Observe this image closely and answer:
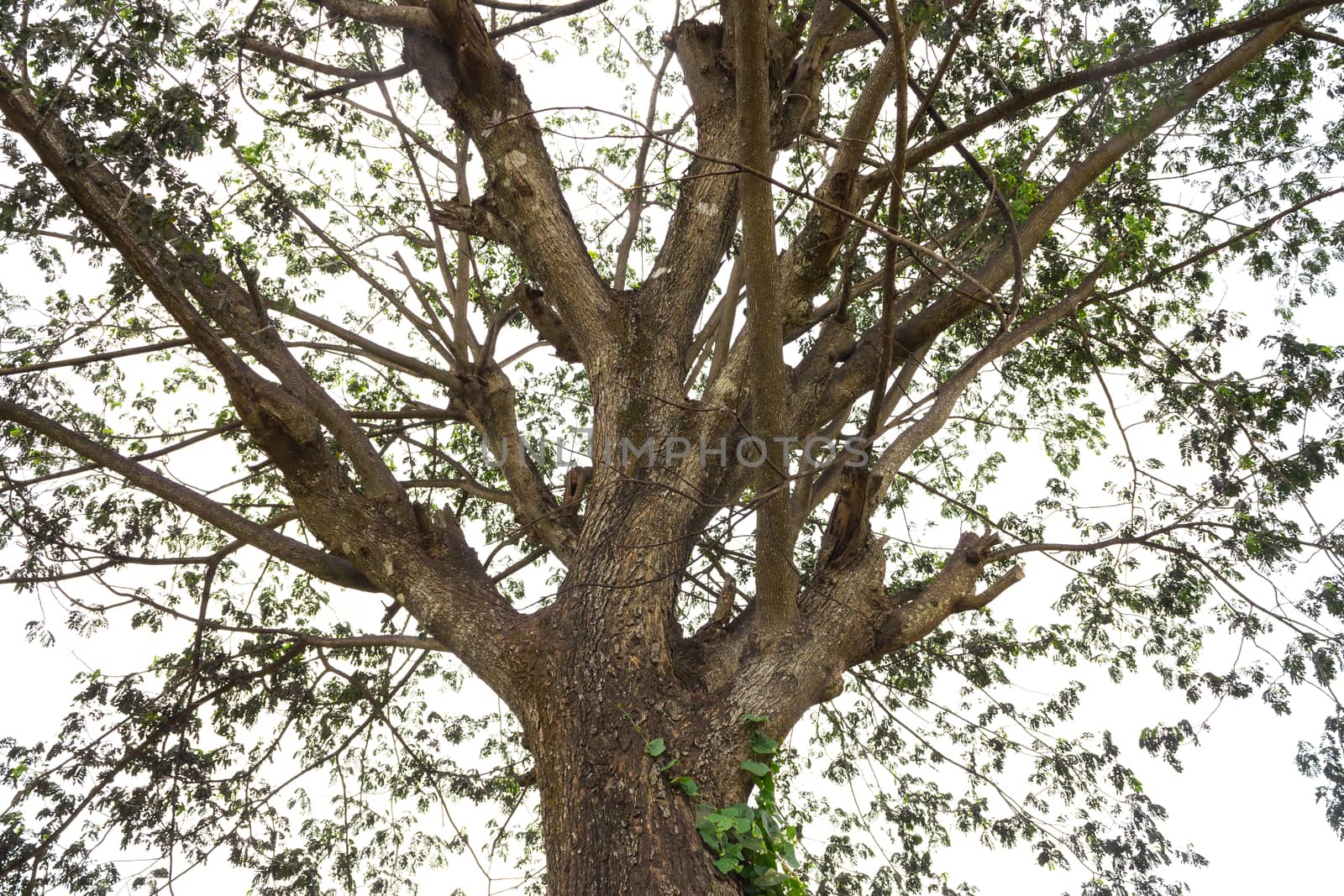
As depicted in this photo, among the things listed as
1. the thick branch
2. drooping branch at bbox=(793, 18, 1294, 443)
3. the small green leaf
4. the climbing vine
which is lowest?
the climbing vine

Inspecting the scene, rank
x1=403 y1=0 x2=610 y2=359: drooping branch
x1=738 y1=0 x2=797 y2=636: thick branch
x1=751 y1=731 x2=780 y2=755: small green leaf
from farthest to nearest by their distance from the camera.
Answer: x1=403 y1=0 x2=610 y2=359: drooping branch
x1=751 y1=731 x2=780 y2=755: small green leaf
x1=738 y1=0 x2=797 y2=636: thick branch

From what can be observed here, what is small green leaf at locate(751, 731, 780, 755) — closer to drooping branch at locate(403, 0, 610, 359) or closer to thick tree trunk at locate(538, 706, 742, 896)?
thick tree trunk at locate(538, 706, 742, 896)

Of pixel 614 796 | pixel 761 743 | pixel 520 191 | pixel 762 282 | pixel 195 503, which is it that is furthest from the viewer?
pixel 520 191

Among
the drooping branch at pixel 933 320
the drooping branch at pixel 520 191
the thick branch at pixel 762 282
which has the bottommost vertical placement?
the thick branch at pixel 762 282

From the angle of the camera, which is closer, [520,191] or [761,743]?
[761,743]

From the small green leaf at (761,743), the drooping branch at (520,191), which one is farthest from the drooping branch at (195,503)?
the small green leaf at (761,743)

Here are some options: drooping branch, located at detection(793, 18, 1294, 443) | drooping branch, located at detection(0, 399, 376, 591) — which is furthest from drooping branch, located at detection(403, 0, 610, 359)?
drooping branch, located at detection(0, 399, 376, 591)

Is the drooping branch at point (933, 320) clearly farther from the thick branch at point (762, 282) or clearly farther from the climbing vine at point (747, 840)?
the climbing vine at point (747, 840)

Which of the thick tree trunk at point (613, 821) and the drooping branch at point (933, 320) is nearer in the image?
the thick tree trunk at point (613, 821)

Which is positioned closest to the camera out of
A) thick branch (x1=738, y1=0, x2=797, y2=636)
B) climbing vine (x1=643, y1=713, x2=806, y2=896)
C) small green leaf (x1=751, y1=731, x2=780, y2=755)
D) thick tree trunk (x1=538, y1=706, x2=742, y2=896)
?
thick branch (x1=738, y1=0, x2=797, y2=636)

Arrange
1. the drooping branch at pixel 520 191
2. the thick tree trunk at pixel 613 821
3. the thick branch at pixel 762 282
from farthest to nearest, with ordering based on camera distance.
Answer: the drooping branch at pixel 520 191 < the thick tree trunk at pixel 613 821 < the thick branch at pixel 762 282

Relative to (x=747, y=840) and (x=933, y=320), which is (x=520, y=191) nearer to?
(x=933, y=320)

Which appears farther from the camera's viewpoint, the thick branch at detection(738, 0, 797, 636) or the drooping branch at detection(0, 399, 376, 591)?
the drooping branch at detection(0, 399, 376, 591)

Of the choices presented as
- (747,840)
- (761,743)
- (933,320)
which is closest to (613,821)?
(747,840)
